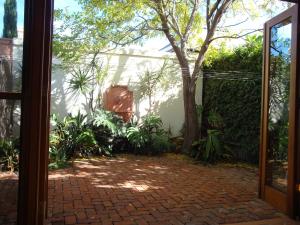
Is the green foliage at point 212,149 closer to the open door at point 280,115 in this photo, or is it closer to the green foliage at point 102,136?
the green foliage at point 102,136

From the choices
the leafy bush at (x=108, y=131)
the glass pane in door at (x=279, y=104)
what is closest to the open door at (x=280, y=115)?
the glass pane in door at (x=279, y=104)

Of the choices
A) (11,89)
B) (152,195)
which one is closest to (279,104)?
(152,195)

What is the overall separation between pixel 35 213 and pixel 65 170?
145 inches

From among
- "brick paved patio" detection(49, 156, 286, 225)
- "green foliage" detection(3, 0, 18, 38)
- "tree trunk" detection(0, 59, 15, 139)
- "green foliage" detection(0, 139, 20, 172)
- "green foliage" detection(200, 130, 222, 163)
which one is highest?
"green foliage" detection(3, 0, 18, 38)

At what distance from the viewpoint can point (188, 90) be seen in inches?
322

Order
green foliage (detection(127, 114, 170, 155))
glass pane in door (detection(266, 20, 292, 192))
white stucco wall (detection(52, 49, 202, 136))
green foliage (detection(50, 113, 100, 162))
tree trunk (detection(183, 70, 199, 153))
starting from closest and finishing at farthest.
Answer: glass pane in door (detection(266, 20, 292, 192))
green foliage (detection(50, 113, 100, 162))
green foliage (detection(127, 114, 170, 155))
tree trunk (detection(183, 70, 199, 153))
white stucco wall (detection(52, 49, 202, 136))

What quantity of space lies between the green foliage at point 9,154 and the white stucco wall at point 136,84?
Answer: 596 cm

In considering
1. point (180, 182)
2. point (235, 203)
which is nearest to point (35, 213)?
point (235, 203)

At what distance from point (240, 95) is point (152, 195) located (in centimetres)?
428

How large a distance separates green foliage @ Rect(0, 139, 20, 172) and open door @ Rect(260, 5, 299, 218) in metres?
3.16

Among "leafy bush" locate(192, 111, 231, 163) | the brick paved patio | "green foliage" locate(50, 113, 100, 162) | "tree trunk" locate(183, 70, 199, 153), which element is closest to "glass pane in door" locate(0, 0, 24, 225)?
the brick paved patio

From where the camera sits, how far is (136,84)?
9.03 metres

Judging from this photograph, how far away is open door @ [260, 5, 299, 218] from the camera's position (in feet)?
12.2

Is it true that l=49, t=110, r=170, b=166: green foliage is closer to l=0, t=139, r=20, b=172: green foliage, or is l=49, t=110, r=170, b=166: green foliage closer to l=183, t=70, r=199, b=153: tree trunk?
l=183, t=70, r=199, b=153: tree trunk
